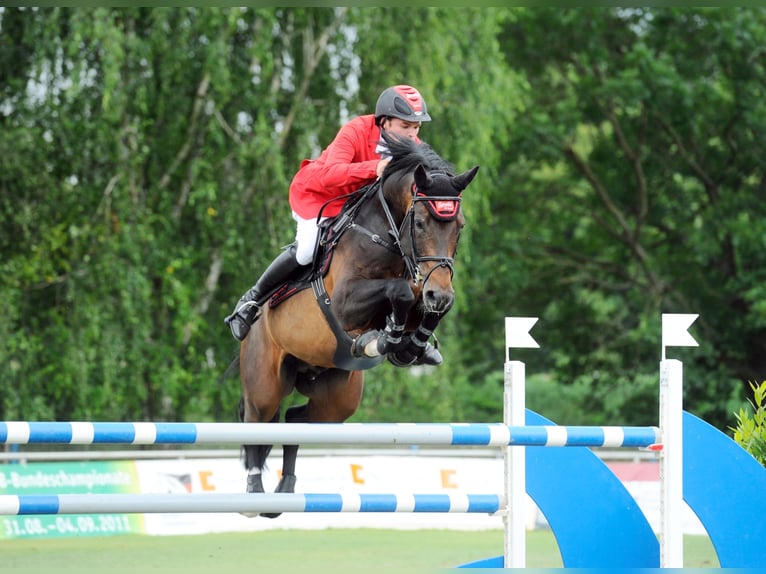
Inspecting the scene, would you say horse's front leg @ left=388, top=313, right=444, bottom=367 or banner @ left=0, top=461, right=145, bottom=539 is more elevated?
horse's front leg @ left=388, top=313, right=444, bottom=367

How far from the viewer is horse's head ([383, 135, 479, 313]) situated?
187 inches

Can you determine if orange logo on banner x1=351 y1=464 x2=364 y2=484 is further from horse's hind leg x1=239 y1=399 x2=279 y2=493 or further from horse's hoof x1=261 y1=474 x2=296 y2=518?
horse's hoof x1=261 y1=474 x2=296 y2=518

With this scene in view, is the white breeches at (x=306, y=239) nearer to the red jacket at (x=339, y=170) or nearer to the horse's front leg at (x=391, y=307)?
the red jacket at (x=339, y=170)

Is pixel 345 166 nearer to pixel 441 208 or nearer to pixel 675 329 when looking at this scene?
pixel 441 208

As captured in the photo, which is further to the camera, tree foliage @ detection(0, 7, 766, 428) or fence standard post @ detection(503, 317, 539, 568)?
tree foliage @ detection(0, 7, 766, 428)

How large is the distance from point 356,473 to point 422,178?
312 inches

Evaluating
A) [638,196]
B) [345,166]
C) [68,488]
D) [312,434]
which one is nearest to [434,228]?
[345,166]

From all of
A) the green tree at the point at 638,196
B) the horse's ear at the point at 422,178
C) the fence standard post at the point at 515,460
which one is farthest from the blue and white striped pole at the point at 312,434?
the green tree at the point at 638,196

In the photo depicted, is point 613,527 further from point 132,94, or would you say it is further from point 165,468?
point 132,94

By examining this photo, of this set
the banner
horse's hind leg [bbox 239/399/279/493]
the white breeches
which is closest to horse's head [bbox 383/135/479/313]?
the white breeches

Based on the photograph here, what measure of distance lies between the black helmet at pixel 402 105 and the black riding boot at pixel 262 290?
868 mm

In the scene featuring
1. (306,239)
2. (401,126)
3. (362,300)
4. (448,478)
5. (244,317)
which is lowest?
(448,478)

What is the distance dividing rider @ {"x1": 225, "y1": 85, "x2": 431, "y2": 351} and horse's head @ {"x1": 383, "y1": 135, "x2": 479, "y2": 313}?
334mm

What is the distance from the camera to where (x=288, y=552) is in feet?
32.2
